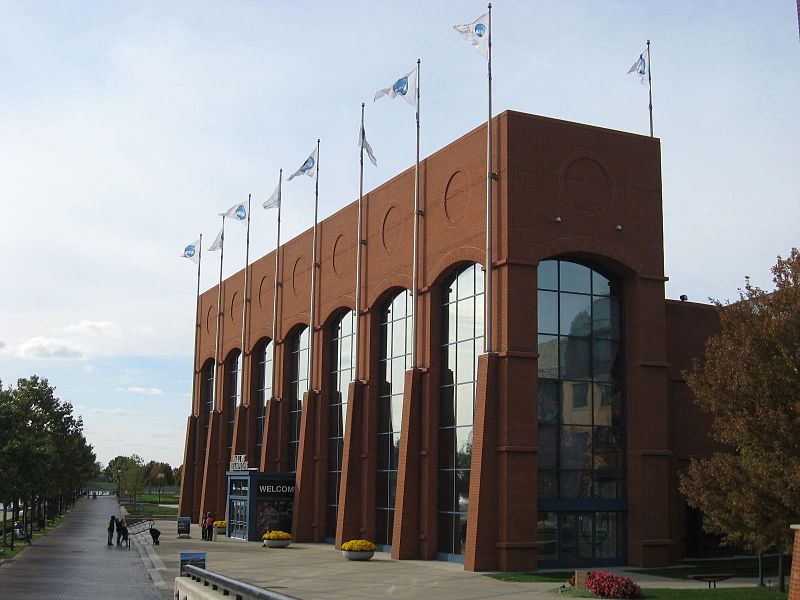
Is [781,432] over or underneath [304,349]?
underneath

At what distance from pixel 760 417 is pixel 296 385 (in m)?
33.5

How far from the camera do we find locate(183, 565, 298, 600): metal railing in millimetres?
14070

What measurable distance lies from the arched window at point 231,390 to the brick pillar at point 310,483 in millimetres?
18130

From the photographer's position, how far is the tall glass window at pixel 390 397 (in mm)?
41375

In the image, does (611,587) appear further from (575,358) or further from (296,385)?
(296,385)

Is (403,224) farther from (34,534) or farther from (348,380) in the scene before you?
(34,534)

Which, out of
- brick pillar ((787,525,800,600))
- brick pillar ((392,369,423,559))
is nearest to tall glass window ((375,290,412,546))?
brick pillar ((392,369,423,559))

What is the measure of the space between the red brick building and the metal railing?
11952 mm

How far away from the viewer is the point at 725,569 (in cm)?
3344

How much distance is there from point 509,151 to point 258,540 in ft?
83.9

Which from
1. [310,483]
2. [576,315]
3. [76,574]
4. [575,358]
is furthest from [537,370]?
[310,483]

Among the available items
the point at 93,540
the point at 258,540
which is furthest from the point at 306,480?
the point at 93,540

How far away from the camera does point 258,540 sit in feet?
160

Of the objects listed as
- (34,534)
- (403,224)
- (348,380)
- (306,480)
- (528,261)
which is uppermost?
(403,224)
